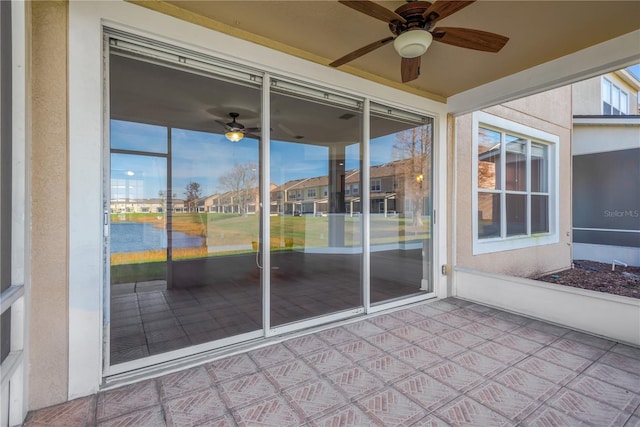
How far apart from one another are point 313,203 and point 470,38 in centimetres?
487

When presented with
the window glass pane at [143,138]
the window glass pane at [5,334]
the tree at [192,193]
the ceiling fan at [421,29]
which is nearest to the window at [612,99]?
the ceiling fan at [421,29]

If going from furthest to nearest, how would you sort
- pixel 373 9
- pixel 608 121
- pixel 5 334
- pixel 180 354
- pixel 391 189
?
pixel 608 121, pixel 391 189, pixel 180 354, pixel 373 9, pixel 5 334

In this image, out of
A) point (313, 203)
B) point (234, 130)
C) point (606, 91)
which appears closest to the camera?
point (234, 130)

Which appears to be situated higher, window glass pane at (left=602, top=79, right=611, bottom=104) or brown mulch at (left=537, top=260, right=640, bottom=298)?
window glass pane at (left=602, top=79, right=611, bottom=104)

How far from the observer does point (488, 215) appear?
484cm

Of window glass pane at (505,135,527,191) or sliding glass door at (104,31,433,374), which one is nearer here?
sliding glass door at (104,31,433,374)

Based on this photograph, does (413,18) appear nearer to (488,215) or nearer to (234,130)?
(234,130)

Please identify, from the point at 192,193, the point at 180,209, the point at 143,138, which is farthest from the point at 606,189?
the point at 143,138

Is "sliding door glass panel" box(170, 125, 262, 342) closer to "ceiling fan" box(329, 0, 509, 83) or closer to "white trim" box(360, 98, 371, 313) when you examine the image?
"white trim" box(360, 98, 371, 313)

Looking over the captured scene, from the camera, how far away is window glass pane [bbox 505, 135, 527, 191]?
5.27m

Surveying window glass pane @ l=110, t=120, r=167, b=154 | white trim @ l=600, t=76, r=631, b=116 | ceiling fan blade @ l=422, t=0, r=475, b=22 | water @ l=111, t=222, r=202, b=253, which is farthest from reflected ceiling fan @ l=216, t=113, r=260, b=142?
white trim @ l=600, t=76, r=631, b=116

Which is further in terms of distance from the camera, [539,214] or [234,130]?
[539,214]

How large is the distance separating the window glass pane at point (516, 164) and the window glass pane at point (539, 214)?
51 cm

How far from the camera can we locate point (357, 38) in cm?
262
